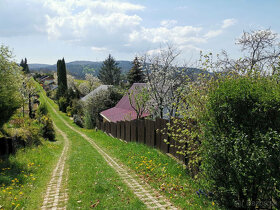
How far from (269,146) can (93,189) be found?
423 cm

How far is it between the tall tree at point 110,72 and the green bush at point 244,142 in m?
57.6

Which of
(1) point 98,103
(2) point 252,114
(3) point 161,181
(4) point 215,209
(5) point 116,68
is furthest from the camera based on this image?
(5) point 116,68

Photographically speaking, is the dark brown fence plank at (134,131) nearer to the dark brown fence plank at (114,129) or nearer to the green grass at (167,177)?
the green grass at (167,177)

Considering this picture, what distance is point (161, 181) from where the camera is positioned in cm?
659

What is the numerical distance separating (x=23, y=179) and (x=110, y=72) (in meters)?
56.0

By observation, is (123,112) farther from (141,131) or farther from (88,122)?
(141,131)

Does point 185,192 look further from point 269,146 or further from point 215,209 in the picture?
point 269,146

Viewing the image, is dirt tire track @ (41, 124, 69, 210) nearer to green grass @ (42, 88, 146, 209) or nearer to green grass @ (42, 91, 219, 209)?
green grass @ (42, 88, 146, 209)

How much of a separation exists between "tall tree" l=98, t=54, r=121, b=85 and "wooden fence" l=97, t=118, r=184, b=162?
4328 centimetres

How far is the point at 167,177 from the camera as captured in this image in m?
6.80

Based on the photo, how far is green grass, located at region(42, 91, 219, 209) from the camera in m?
5.11

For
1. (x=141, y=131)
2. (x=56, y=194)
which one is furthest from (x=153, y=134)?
(x=56, y=194)

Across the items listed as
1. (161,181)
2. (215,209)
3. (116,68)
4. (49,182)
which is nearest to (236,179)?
(215,209)

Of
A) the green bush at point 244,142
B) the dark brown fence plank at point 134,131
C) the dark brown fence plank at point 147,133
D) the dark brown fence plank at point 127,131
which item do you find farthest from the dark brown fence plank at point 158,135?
the green bush at point 244,142
